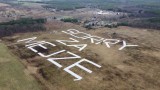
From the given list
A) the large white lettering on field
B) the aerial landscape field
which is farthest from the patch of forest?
the large white lettering on field

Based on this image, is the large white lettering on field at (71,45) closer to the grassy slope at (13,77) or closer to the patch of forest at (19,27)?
the grassy slope at (13,77)

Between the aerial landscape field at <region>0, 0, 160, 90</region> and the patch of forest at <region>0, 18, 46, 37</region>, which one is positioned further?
the patch of forest at <region>0, 18, 46, 37</region>

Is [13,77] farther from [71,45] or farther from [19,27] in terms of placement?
[19,27]

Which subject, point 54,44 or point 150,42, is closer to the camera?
point 54,44

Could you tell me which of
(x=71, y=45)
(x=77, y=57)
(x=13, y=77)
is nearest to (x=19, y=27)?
(x=71, y=45)

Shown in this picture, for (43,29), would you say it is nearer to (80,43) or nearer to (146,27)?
(80,43)

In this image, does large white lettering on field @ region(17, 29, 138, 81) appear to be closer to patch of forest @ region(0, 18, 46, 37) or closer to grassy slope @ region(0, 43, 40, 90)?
grassy slope @ region(0, 43, 40, 90)

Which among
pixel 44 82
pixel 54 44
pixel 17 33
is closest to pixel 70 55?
Answer: pixel 54 44

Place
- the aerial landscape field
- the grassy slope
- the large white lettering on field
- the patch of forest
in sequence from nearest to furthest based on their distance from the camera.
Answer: the grassy slope, the aerial landscape field, the large white lettering on field, the patch of forest
